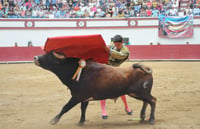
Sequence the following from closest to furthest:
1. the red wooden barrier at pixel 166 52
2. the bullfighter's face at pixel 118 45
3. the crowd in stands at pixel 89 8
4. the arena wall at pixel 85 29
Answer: the bullfighter's face at pixel 118 45
the red wooden barrier at pixel 166 52
the arena wall at pixel 85 29
the crowd in stands at pixel 89 8

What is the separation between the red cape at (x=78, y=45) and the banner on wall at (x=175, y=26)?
49.3 feet

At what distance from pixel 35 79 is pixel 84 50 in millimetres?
5975

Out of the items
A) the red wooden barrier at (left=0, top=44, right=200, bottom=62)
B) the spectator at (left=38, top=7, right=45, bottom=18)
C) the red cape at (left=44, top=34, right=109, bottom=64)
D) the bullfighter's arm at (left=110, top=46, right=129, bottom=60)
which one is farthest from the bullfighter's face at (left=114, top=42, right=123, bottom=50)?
the spectator at (left=38, top=7, right=45, bottom=18)

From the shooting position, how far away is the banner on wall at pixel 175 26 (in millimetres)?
18734

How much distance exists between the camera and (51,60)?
165 inches

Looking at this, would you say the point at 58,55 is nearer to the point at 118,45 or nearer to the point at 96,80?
the point at 96,80

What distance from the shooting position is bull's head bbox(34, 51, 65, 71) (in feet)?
13.7

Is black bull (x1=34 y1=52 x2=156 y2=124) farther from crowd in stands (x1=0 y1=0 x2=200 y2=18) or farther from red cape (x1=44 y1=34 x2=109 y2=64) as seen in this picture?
crowd in stands (x1=0 y1=0 x2=200 y2=18)

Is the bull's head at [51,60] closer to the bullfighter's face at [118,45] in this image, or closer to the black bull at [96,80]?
the black bull at [96,80]

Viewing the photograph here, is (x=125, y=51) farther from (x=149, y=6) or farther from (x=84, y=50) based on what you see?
(x=149, y=6)

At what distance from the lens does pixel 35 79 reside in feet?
32.8

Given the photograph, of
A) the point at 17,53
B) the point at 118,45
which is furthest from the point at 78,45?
the point at 17,53

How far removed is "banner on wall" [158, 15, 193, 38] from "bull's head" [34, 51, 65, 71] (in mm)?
15409

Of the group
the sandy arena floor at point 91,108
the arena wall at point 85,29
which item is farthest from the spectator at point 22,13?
the sandy arena floor at point 91,108
